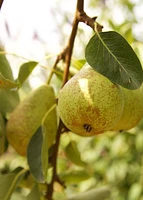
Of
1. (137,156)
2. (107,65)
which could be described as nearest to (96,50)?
(107,65)

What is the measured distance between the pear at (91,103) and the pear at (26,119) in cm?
21

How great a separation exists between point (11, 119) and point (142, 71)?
342 mm

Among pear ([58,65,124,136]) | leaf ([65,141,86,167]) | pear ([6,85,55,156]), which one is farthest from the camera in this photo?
leaf ([65,141,86,167])

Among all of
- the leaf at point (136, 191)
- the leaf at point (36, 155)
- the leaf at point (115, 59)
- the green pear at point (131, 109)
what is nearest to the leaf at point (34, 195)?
the leaf at point (36, 155)

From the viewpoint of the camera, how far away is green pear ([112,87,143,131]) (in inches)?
33.4

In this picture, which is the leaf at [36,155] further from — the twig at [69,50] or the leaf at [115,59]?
the leaf at [115,59]

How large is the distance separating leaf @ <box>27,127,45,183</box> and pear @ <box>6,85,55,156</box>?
59 mm

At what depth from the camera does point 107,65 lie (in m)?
0.78

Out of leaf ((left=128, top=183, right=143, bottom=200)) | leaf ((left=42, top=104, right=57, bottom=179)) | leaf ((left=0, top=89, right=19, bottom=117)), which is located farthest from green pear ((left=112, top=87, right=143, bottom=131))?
leaf ((left=128, top=183, right=143, bottom=200))

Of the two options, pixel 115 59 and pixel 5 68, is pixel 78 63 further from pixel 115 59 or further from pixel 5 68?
pixel 115 59

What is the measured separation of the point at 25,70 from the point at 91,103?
0.31 m

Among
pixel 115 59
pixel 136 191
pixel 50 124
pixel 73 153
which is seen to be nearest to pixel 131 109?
pixel 115 59

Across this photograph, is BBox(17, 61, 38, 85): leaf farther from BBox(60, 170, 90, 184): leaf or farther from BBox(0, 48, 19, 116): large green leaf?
BBox(60, 170, 90, 184): leaf

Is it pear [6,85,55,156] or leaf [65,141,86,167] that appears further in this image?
leaf [65,141,86,167]
